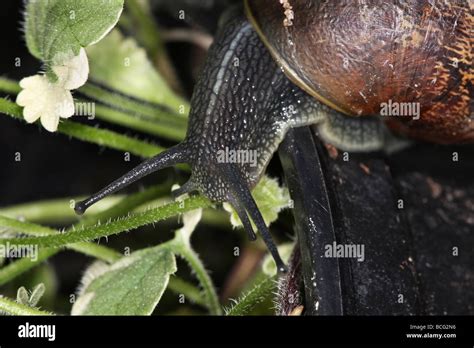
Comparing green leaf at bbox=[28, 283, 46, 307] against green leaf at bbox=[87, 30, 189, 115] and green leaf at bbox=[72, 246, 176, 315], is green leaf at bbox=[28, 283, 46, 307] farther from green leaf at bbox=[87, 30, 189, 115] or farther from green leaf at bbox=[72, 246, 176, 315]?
green leaf at bbox=[87, 30, 189, 115]

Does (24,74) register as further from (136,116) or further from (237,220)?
(237,220)

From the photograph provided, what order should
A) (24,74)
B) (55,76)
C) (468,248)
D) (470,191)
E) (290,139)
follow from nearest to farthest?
1. (55,76)
2. (290,139)
3. (468,248)
4. (470,191)
5. (24,74)

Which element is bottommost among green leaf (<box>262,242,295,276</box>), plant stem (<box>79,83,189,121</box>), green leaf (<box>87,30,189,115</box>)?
green leaf (<box>262,242,295,276</box>)

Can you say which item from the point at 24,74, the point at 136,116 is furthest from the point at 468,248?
the point at 24,74

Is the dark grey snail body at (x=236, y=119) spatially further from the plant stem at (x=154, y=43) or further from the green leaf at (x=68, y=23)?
the plant stem at (x=154, y=43)

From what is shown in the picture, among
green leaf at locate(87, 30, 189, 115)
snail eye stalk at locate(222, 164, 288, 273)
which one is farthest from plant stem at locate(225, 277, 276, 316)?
green leaf at locate(87, 30, 189, 115)

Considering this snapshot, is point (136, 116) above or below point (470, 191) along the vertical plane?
above
